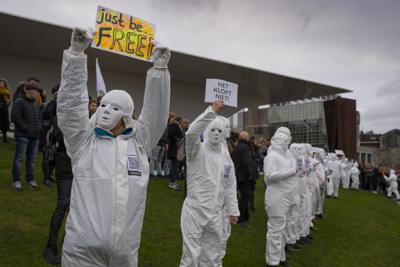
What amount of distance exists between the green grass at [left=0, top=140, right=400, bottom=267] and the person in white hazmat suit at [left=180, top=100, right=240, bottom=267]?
957mm

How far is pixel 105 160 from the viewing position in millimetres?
2693

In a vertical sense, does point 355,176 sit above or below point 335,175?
below

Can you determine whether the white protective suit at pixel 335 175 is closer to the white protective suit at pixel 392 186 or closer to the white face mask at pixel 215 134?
the white protective suit at pixel 392 186

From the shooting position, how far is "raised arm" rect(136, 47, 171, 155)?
281 centimetres

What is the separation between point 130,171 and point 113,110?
48 cm

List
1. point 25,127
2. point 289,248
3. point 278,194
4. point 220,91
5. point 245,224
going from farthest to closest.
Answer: point 245,224 → point 289,248 → point 25,127 → point 278,194 → point 220,91

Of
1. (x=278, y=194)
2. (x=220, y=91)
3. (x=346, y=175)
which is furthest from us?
(x=346, y=175)

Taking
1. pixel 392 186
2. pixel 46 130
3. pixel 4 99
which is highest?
pixel 4 99

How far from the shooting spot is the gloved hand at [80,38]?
2457mm

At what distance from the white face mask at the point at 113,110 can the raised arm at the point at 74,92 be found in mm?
141

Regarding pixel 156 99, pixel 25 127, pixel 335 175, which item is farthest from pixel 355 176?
pixel 156 99

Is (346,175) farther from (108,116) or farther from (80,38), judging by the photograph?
(80,38)

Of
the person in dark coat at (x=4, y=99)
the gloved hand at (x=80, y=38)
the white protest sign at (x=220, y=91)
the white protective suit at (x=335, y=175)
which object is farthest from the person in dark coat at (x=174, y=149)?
the white protective suit at (x=335, y=175)

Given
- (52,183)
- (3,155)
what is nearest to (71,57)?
(52,183)
